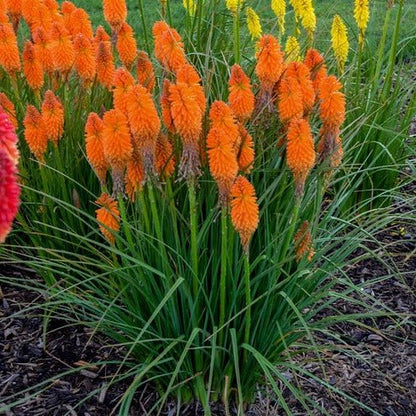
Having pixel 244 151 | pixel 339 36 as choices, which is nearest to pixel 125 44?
pixel 244 151

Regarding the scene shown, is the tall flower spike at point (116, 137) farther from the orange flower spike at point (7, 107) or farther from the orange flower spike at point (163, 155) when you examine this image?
the orange flower spike at point (7, 107)

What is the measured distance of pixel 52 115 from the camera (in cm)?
249

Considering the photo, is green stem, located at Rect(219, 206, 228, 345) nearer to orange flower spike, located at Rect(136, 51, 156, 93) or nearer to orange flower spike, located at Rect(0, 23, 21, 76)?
orange flower spike, located at Rect(136, 51, 156, 93)

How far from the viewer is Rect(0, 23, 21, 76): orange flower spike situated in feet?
9.02

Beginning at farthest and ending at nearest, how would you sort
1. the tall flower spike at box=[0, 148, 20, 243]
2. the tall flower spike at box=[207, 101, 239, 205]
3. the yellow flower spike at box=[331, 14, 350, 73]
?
the yellow flower spike at box=[331, 14, 350, 73] < the tall flower spike at box=[207, 101, 239, 205] < the tall flower spike at box=[0, 148, 20, 243]

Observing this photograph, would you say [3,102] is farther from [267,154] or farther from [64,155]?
[267,154]

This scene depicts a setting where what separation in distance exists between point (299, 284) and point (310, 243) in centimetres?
19

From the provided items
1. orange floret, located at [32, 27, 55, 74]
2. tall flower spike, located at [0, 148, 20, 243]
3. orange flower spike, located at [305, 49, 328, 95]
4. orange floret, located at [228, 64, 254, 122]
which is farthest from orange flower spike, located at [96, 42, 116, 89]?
tall flower spike, located at [0, 148, 20, 243]

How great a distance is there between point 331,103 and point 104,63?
3.17 feet

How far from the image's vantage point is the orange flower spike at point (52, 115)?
8.11 ft

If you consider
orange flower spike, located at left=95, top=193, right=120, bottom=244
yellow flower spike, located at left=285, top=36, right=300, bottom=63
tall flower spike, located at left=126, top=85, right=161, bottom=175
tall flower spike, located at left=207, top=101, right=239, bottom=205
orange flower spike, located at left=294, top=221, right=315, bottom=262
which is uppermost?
tall flower spike, located at left=126, top=85, right=161, bottom=175

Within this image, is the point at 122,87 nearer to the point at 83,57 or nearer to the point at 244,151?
the point at 244,151

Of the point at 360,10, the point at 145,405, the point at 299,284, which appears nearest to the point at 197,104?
the point at 299,284

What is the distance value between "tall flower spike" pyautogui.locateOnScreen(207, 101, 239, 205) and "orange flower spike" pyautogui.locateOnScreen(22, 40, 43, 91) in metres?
A: 1.08
